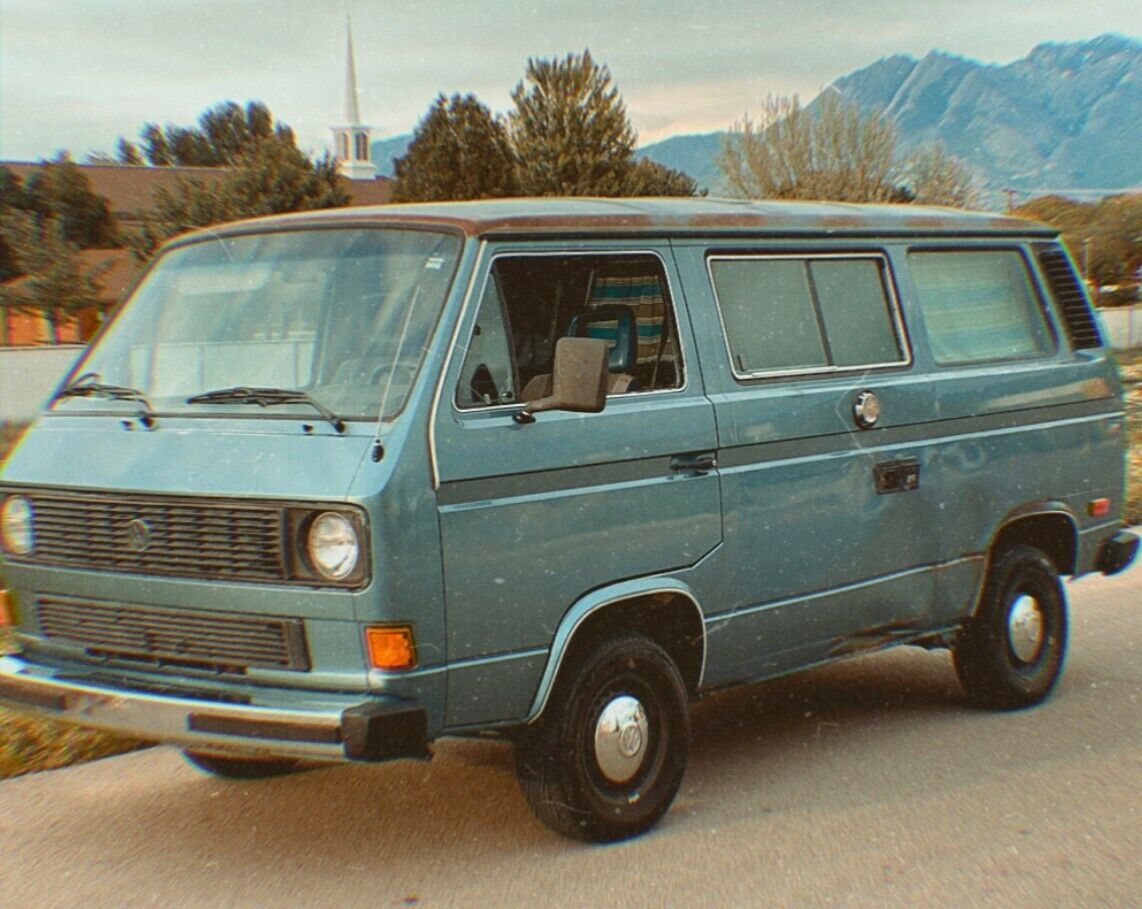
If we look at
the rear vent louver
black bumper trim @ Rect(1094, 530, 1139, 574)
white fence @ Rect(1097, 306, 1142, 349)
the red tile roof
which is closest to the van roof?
the rear vent louver

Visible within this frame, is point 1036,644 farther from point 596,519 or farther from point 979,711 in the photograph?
point 596,519

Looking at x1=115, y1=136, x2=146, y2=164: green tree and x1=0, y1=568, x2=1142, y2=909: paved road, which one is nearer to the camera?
x1=0, y1=568, x2=1142, y2=909: paved road

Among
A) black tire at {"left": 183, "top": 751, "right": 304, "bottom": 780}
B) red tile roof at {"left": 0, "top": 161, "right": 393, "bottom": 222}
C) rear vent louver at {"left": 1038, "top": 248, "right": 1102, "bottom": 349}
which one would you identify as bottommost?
black tire at {"left": 183, "top": 751, "right": 304, "bottom": 780}

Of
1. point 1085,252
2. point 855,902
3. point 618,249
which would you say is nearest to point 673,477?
point 618,249

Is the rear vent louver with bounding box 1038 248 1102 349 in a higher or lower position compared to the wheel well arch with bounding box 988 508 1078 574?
higher

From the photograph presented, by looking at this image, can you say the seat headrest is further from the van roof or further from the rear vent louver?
the rear vent louver

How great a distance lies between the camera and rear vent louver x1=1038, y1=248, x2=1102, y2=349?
6.91m

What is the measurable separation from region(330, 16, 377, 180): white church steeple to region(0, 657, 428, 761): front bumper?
115 m

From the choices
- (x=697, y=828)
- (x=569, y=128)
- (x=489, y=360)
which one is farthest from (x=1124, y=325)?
(x=489, y=360)

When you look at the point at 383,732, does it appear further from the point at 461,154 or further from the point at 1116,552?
the point at 461,154

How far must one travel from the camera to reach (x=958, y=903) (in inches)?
166

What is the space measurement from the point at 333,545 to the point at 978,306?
356cm

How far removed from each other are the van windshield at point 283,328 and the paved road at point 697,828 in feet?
4.70

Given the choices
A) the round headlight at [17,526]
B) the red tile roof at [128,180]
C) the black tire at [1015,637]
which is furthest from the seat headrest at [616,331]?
the red tile roof at [128,180]
